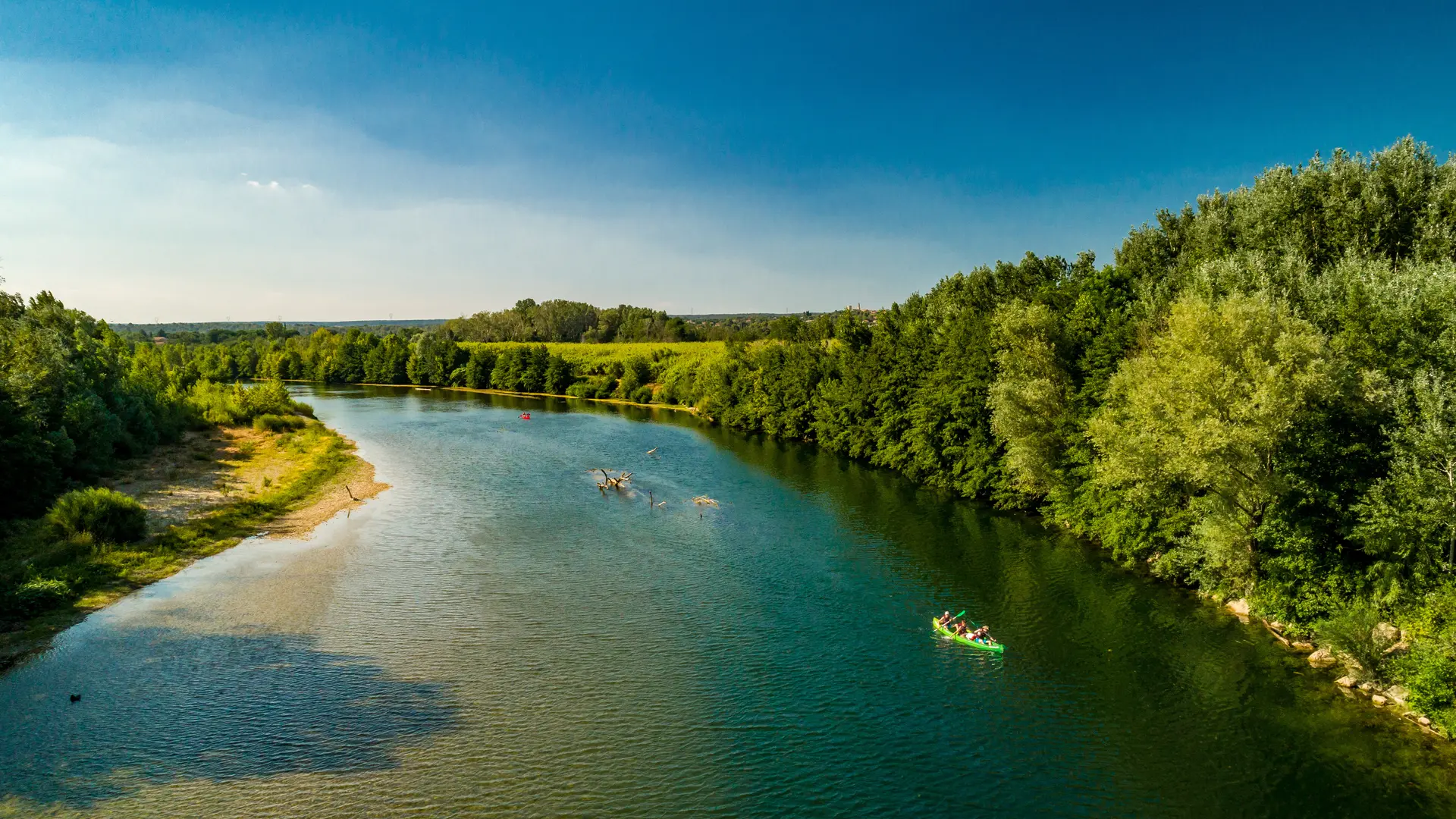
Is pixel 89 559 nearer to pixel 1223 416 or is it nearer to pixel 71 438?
pixel 71 438

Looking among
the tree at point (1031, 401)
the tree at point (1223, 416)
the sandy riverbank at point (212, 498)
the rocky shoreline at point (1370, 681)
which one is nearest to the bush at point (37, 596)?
the sandy riverbank at point (212, 498)

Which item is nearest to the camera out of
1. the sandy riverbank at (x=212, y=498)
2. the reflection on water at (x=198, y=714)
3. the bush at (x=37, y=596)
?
the reflection on water at (x=198, y=714)

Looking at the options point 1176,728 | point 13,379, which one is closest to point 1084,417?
point 1176,728

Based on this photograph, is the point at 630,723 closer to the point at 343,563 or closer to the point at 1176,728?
the point at 1176,728

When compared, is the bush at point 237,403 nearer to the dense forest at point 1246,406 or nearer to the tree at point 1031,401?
the dense forest at point 1246,406

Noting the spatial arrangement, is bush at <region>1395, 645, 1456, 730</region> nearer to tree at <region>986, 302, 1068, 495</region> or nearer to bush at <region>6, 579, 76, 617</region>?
tree at <region>986, 302, 1068, 495</region>

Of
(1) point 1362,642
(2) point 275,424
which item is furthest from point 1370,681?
(2) point 275,424
